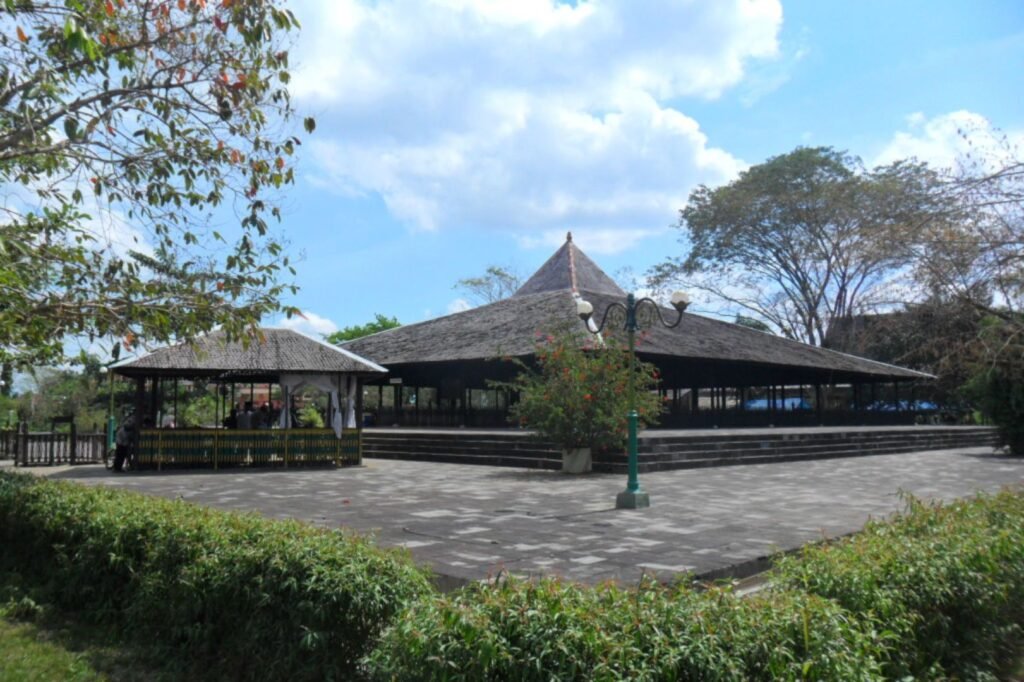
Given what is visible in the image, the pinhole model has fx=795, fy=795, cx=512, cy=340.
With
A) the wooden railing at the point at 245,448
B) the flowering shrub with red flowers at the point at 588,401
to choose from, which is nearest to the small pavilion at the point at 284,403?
the wooden railing at the point at 245,448

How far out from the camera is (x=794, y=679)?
283 cm

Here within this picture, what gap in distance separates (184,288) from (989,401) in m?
19.8

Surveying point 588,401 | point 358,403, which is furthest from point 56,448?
point 588,401

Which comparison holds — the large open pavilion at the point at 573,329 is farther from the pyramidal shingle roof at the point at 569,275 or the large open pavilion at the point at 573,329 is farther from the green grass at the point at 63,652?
the green grass at the point at 63,652

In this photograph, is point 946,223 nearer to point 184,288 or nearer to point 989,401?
point 184,288

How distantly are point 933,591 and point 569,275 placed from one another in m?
23.8

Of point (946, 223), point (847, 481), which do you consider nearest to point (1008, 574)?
point (946, 223)

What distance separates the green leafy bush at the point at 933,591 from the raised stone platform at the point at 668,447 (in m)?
9.62

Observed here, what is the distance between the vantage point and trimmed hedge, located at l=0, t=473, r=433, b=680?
384 centimetres

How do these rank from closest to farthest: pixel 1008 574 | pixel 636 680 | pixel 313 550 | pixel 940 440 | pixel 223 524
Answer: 1. pixel 636 680
2. pixel 313 550
3. pixel 1008 574
4. pixel 223 524
5. pixel 940 440

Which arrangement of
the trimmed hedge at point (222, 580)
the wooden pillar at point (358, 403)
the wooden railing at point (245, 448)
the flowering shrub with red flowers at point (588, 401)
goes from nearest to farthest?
the trimmed hedge at point (222, 580), the flowering shrub with red flowers at point (588, 401), the wooden railing at point (245, 448), the wooden pillar at point (358, 403)

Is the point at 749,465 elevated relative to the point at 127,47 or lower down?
lower down

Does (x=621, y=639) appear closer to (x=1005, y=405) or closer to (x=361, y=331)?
(x=1005, y=405)

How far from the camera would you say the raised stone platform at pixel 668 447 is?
15203 mm
